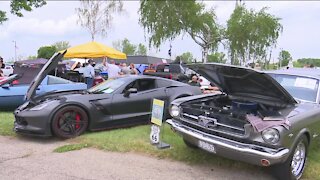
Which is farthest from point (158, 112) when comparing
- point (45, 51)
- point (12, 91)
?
point (45, 51)

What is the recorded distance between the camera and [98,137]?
7.09 metres

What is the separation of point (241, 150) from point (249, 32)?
2781 cm

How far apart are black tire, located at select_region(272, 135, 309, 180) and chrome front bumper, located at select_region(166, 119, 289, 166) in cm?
34

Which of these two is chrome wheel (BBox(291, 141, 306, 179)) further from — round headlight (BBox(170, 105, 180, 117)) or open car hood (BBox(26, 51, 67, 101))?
open car hood (BBox(26, 51, 67, 101))

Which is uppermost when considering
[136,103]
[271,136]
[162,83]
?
[162,83]

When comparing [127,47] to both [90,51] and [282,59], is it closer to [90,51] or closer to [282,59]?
[282,59]

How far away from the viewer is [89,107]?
7305mm

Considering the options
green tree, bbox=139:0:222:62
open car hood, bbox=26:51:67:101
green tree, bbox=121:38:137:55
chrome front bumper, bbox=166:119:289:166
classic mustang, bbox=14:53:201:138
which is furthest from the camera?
green tree, bbox=121:38:137:55

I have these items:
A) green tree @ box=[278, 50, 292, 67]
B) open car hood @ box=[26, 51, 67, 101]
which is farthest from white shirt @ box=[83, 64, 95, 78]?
green tree @ box=[278, 50, 292, 67]

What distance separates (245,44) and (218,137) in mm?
27653

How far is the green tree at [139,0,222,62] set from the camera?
3020 centimetres

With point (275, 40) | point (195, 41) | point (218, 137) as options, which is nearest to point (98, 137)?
point (218, 137)

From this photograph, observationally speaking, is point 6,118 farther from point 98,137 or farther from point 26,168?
point 26,168

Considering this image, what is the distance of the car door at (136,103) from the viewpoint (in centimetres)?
767
